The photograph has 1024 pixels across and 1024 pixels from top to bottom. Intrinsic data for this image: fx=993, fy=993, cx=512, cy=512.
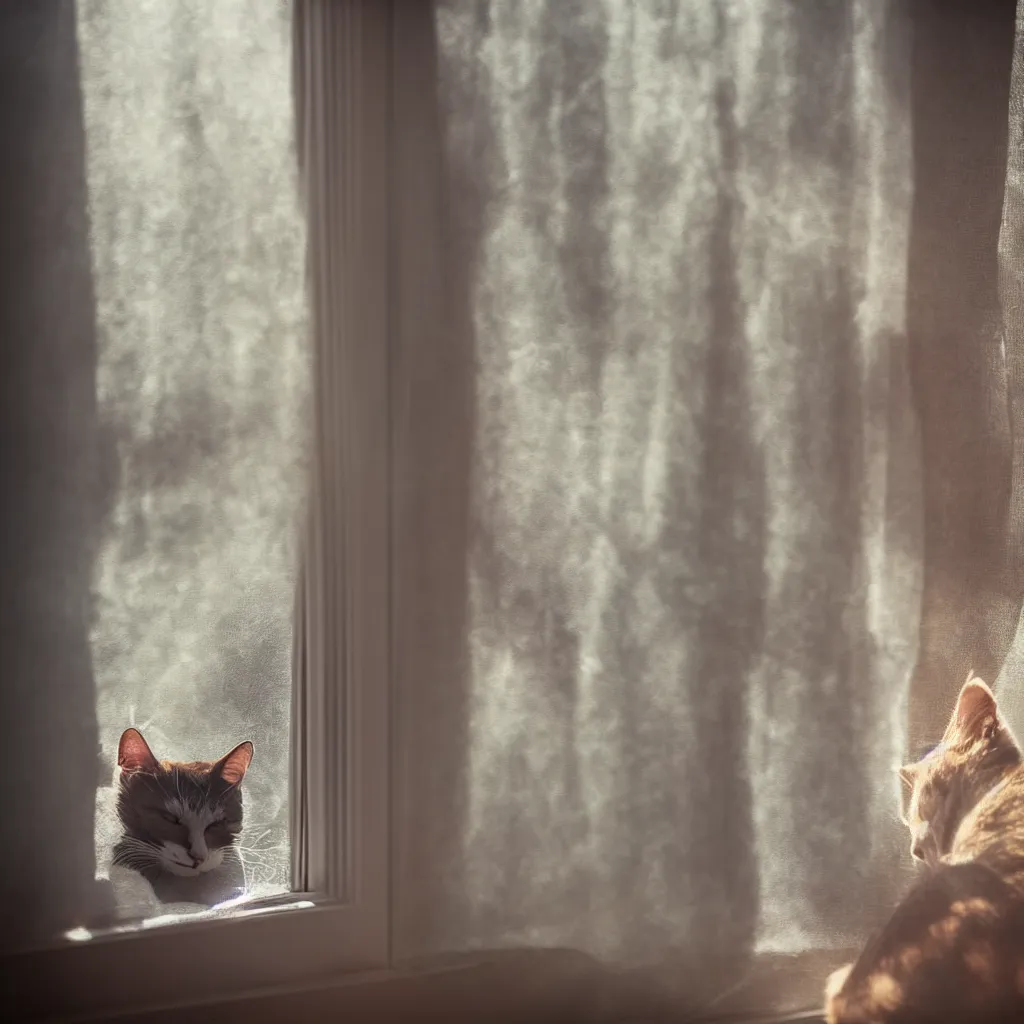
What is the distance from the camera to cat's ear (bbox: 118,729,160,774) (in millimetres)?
1046

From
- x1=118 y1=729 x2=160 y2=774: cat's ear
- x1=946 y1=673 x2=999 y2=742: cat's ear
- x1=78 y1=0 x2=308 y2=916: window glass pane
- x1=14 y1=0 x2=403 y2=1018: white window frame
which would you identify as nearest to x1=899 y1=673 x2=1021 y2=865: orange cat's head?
x1=946 y1=673 x2=999 y2=742: cat's ear

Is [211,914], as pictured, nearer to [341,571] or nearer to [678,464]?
[341,571]

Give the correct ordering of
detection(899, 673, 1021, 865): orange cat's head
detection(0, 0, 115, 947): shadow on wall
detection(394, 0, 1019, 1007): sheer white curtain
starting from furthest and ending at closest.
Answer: detection(899, 673, 1021, 865): orange cat's head
detection(394, 0, 1019, 1007): sheer white curtain
detection(0, 0, 115, 947): shadow on wall

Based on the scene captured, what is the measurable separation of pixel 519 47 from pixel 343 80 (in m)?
0.21

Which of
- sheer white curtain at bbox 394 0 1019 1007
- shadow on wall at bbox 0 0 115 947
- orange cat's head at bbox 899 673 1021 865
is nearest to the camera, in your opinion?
shadow on wall at bbox 0 0 115 947

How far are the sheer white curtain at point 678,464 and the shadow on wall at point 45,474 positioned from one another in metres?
0.34

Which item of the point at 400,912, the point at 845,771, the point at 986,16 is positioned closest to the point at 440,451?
the point at 400,912

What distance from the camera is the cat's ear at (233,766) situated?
1.08m

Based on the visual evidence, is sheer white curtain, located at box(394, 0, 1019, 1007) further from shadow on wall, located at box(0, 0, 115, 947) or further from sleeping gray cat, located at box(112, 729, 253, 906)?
shadow on wall, located at box(0, 0, 115, 947)

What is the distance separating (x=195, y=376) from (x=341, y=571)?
26 centimetres

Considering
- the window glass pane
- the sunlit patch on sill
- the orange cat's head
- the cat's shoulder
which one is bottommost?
the cat's shoulder

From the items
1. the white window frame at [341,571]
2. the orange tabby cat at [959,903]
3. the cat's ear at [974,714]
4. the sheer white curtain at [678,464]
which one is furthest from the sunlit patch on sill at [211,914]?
the cat's ear at [974,714]

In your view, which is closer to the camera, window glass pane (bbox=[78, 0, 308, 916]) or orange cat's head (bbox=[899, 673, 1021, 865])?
window glass pane (bbox=[78, 0, 308, 916])

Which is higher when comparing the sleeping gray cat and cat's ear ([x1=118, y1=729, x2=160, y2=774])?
cat's ear ([x1=118, y1=729, x2=160, y2=774])
